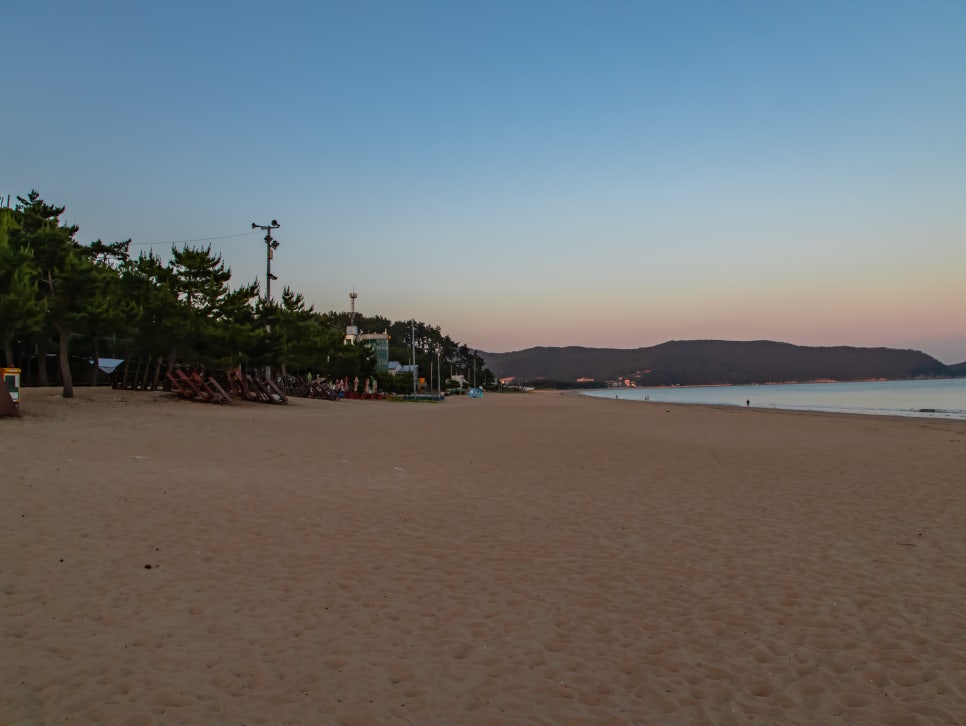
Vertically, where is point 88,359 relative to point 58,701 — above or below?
above

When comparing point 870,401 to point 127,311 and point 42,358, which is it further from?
point 42,358

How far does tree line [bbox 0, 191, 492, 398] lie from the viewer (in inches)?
924

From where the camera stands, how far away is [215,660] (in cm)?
434

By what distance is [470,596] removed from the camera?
5781 millimetres

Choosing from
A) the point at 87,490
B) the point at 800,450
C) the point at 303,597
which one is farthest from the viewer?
the point at 800,450

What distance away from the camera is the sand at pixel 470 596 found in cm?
393

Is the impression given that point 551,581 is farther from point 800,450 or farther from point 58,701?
point 800,450

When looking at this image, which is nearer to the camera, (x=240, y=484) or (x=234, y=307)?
(x=240, y=484)

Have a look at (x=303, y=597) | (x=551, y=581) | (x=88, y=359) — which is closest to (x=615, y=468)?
(x=551, y=581)

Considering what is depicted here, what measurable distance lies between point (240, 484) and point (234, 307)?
26.5 metres

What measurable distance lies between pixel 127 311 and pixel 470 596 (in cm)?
3147

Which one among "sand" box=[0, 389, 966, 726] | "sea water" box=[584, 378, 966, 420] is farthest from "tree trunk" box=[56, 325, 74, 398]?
"sea water" box=[584, 378, 966, 420]

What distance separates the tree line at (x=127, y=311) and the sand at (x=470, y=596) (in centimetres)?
1567

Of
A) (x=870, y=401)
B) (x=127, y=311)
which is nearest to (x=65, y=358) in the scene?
(x=127, y=311)
